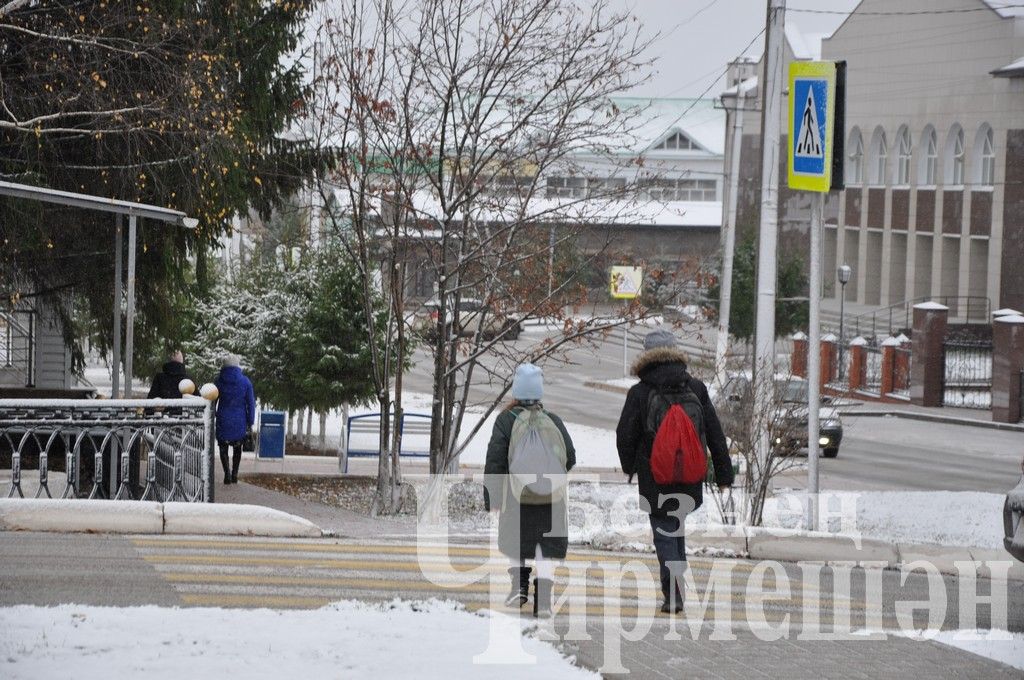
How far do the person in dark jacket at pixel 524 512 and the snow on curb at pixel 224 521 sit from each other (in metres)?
3.65

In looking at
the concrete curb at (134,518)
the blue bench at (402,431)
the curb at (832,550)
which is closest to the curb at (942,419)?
the blue bench at (402,431)

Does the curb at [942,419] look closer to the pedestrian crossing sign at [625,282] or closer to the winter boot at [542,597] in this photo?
the pedestrian crossing sign at [625,282]

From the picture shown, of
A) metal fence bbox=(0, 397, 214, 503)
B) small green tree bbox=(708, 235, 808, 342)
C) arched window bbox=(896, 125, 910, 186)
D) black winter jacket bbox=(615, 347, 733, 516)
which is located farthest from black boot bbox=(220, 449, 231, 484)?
arched window bbox=(896, 125, 910, 186)

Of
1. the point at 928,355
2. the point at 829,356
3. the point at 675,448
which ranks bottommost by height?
the point at 829,356

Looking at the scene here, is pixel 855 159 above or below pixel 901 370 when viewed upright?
above

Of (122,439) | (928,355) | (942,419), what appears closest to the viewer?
(122,439)

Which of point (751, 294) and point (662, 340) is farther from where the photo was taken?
point (751, 294)

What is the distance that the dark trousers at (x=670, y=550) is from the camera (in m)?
8.11

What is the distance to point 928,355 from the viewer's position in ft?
132

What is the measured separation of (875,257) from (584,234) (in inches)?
1796

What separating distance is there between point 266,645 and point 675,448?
2472mm

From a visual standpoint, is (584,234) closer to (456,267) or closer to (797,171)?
(456,267)

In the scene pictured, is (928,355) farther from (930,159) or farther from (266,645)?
(266,645)

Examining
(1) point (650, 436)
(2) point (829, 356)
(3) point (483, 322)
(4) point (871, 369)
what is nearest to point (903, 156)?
(2) point (829, 356)
